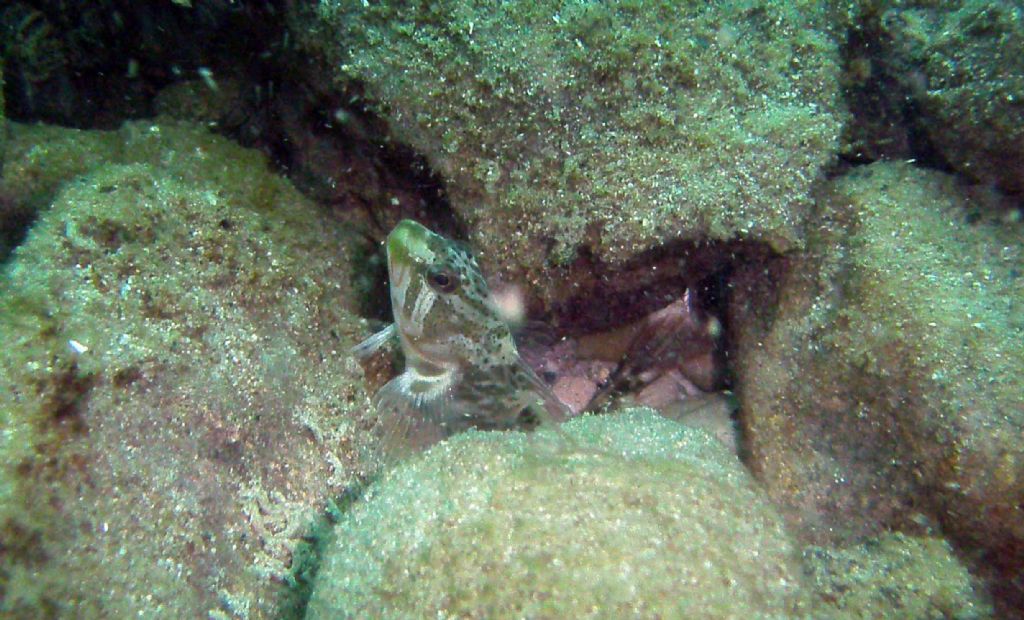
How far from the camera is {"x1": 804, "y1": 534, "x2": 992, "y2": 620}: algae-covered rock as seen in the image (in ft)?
8.32

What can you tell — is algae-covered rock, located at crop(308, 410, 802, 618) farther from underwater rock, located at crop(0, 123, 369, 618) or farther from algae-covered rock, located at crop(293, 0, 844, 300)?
algae-covered rock, located at crop(293, 0, 844, 300)

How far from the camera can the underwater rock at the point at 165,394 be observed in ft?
7.33

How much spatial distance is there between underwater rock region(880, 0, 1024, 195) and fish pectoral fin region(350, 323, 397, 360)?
12.6ft

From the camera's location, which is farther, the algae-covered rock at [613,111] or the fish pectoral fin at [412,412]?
the fish pectoral fin at [412,412]

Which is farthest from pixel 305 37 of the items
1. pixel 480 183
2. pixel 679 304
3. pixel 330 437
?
pixel 679 304

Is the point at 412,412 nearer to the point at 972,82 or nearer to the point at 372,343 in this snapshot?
the point at 372,343

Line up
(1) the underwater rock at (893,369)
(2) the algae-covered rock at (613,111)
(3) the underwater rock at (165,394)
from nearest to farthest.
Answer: (3) the underwater rock at (165,394)
(1) the underwater rock at (893,369)
(2) the algae-covered rock at (613,111)

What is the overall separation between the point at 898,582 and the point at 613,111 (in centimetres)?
296

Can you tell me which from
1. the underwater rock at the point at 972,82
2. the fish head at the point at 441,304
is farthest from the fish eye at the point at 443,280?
the underwater rock at the point at 972,82

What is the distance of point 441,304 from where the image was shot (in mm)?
4066

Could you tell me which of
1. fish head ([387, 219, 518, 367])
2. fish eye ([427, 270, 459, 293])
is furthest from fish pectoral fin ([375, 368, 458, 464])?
fish eye ([427, 270, 459, 293])

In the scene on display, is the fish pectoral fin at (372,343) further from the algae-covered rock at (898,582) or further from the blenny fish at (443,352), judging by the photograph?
the algae-covered rock at (898,582)

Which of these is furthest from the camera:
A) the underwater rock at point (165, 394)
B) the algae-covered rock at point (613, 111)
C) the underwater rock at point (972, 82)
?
the algae-covered rock at point (613, 111)

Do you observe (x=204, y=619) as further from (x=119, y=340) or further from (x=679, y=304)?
(x=679, y=304)
